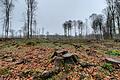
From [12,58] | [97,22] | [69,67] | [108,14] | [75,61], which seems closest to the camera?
[69,67]

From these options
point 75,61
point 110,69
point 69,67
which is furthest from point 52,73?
point 110,69

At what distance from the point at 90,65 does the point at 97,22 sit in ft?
166

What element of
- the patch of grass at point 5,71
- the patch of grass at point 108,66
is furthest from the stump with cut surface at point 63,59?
the patch of grass at point 5,71

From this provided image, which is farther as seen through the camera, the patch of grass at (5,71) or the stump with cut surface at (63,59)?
the stump with cut surface at (63,59)

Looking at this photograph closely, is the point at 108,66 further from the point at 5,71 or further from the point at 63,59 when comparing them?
the point at 5,71

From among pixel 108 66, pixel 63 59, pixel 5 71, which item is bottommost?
pixel 5 71

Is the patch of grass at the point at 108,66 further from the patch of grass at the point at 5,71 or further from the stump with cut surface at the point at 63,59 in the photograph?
the patch of grass at the point at 5,71

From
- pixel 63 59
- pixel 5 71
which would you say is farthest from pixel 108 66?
pixel 5 71

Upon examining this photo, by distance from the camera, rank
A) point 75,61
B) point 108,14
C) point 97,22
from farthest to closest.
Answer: point 97,22 → point 108,14 → point 75,61

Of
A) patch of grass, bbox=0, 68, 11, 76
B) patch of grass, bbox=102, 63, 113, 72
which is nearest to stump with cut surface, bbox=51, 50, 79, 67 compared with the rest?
patch of grass, bbox=102, 63, 113, 72

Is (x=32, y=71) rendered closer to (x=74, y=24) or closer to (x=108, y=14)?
(x=108, y=14)

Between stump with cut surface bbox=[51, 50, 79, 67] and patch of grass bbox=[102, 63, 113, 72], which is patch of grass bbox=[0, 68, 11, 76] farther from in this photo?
patch of grass bbox=[102, 63, 113, 72]

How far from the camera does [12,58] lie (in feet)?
43.3

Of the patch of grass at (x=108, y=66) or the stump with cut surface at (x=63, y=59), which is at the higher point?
the stump with cut surface at (x=63, y=59)
